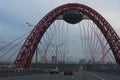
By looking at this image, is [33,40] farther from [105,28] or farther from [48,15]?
[105,28]

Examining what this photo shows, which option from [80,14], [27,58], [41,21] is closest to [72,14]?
[80,14]

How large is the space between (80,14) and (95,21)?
499 centimetres

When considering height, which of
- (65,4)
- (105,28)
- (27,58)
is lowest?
(27,58)

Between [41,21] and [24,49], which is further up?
[41,21]

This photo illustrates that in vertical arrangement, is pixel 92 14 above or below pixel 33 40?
above

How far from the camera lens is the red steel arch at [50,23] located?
4075 inches

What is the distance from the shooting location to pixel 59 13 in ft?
344

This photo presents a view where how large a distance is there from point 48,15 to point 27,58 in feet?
44.7

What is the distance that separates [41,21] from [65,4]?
8.29 meters

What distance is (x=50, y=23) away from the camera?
347ft

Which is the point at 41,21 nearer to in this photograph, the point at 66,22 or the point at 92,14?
the point at 66,22

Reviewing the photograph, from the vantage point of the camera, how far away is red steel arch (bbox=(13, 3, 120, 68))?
A: 4075 inches

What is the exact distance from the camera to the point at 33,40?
105 meters

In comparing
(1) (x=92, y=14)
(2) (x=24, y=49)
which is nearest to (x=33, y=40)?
(2) (x=24, y=49)
